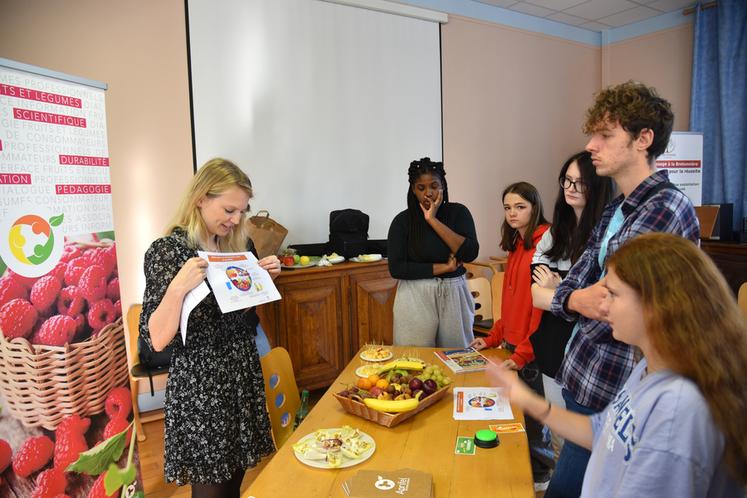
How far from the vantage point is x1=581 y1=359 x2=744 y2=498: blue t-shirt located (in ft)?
2.70

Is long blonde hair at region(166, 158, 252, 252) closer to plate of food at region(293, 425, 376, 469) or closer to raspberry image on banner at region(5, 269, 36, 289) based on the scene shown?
raspberry image on banner at region(5, 269, 36, 289)

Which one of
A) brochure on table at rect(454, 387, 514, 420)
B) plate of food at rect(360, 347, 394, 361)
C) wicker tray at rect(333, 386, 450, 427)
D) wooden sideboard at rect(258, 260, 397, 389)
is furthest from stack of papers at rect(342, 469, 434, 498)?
wooden sideboard at rect(258, 260, 397, 389)

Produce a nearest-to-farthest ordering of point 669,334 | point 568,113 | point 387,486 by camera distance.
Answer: point 669,334
point 387,486
point 568,113

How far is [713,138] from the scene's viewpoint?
4984mm

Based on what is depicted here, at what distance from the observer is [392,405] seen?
5.09 ft

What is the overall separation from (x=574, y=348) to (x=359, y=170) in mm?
3103

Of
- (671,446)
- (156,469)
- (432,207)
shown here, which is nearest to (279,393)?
(432,207)

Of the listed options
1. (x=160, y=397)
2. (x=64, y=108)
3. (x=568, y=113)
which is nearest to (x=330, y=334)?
(x=160, y=397)

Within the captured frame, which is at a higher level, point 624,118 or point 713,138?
point 713,138

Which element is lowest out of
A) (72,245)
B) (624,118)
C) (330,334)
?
(330,334)

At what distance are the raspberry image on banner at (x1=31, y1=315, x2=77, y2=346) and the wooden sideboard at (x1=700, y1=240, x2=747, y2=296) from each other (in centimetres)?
491

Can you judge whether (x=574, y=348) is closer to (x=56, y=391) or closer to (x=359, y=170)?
(x=56, y=391)

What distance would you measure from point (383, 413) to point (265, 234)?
226 centimetres

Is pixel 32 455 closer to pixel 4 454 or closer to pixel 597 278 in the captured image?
pixel 4 454
